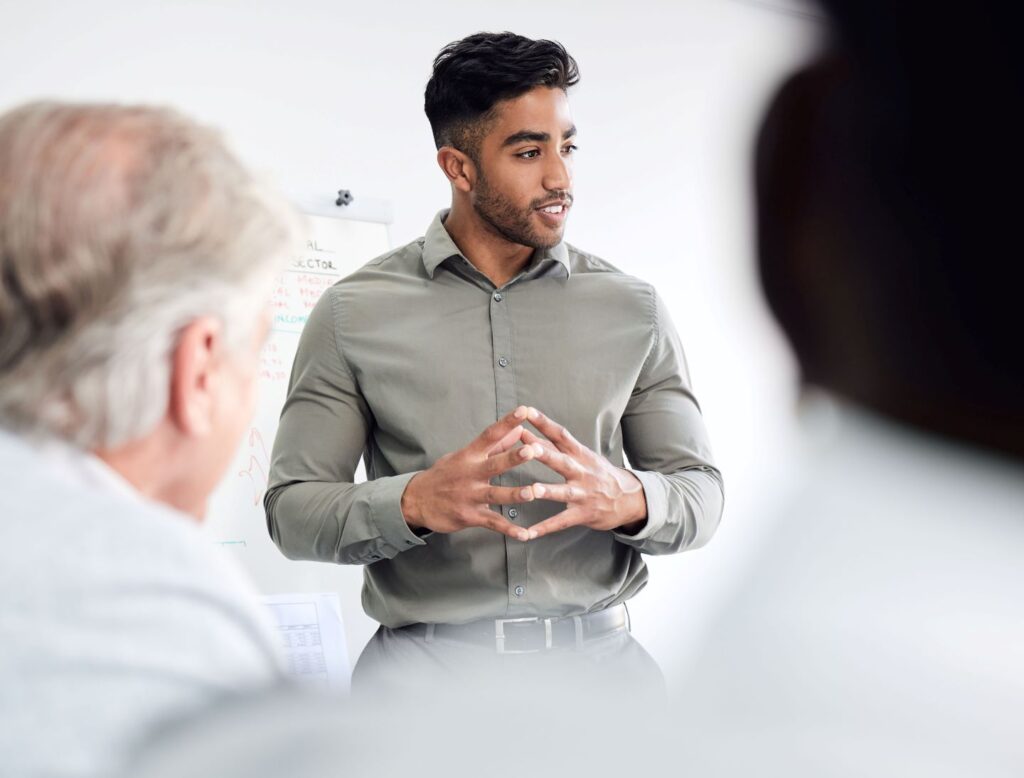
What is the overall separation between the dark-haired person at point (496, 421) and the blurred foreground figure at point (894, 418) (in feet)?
4.02

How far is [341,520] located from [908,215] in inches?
60.4

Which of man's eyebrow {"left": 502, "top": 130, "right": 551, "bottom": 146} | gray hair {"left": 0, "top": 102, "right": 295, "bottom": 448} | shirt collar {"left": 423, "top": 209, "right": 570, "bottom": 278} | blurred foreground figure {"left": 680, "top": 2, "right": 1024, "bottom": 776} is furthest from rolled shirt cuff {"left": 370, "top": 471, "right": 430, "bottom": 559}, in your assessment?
blurred foreground figure {"left": 680, "top": 2, "right": 1024, "bottom": 776}

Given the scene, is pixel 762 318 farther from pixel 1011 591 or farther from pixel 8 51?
pixel 8 51

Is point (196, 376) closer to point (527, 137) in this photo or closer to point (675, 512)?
point (675, 512)

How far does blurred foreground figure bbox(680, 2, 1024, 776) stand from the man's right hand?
122 centimetres

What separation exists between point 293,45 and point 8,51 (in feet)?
2.68

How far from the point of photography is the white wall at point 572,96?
3.03 metres

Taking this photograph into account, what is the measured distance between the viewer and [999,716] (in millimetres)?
417

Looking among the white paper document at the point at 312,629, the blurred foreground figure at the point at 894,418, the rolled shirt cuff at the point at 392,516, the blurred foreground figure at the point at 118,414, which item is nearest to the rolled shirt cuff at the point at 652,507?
the rolled shirt cuff at the point at 392,516

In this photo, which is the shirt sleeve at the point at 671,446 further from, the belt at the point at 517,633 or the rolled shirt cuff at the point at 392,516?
the rolled shirt cuff at the point at 392,516

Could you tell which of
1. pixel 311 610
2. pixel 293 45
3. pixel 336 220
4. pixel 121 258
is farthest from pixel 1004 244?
pixel 293 45

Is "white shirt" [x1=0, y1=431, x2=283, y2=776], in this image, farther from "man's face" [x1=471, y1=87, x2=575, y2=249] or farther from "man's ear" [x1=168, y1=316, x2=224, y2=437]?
"man's face" [x1=471, y1=87, x2=575, y2=249]

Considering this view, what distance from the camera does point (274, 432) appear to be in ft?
9.89

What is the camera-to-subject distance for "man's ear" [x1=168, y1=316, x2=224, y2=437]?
852 millimetres
